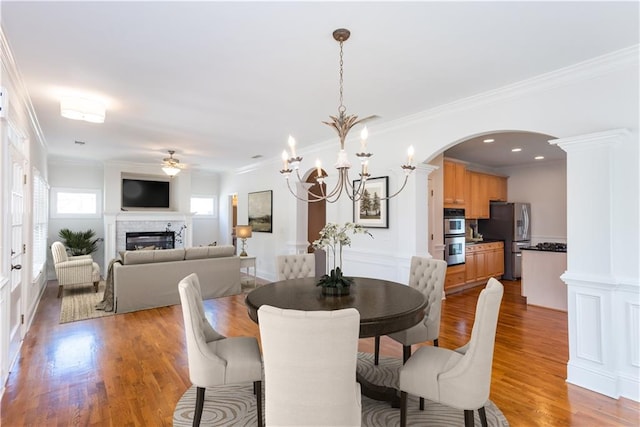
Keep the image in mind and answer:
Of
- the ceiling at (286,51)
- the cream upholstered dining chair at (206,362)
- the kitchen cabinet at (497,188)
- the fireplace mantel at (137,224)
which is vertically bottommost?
the cream upholstered dining chair at (206,362)

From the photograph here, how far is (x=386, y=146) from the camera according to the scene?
4.47 m

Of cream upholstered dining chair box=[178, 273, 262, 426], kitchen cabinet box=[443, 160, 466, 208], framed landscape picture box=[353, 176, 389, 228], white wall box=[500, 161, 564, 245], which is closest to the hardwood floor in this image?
cream upholstered dining chair box=[178, 273, 262, 426]

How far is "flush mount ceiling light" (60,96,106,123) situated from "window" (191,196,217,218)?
18.8 feet

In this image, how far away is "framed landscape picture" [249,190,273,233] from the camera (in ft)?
23.3

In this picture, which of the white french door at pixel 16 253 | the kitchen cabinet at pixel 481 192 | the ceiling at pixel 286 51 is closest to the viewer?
the ceiling at pixel 286 51

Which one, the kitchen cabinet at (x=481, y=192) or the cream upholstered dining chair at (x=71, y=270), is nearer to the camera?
the cream upholstered dining chair at (x=71, y=270)

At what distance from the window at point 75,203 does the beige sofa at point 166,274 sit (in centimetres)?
368

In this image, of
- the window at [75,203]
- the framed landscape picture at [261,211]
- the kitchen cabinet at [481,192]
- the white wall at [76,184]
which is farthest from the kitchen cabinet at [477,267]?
the window at [75,203]

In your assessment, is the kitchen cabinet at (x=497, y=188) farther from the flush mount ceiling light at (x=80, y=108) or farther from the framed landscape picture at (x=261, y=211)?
the flush mount ceiling light at (x=80, y=108)

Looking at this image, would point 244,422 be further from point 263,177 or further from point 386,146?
point 263,177

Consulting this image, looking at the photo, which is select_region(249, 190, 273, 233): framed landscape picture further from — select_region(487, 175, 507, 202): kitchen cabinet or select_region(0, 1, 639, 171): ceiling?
select_region(487, 175, 507, 202): kitchen cabinet

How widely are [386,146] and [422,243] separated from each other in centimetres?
138

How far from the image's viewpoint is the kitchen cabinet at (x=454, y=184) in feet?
19.3

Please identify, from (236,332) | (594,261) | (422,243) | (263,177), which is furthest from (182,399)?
(263,177)
